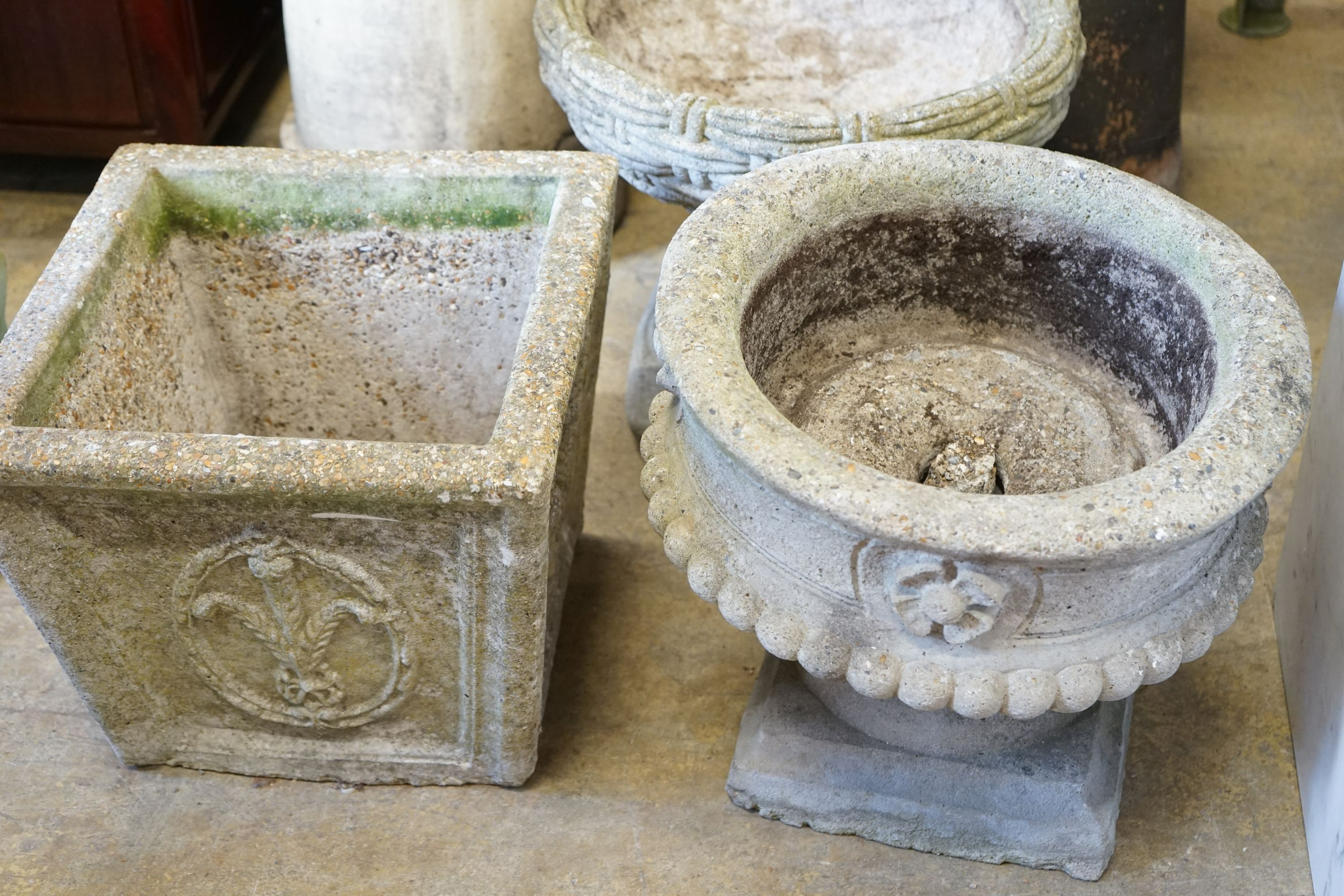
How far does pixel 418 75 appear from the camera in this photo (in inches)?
115

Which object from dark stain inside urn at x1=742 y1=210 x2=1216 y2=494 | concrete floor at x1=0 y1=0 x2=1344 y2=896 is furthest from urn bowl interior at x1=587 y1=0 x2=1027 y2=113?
concrete floor at x1=0 y1=0 x2=1344 y2=896

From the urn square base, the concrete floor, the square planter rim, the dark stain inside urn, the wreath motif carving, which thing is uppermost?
the square planter rim

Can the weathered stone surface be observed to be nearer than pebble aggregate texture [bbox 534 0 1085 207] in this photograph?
No

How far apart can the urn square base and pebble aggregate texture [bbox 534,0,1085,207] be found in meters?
0.86

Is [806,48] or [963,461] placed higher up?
[806,48]

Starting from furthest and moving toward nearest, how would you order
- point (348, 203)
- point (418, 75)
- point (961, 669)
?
point (418, 75)
point (348, 203)
point (961, 669)

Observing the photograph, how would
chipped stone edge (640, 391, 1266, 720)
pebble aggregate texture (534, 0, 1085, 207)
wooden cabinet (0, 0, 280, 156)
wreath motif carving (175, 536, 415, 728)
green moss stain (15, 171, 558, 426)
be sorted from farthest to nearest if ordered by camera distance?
wooden cabinet (0, 0, 280, 156), pebble aggregate texture (534, 0, 1085, 207), green moss stain (15, 171, 558, 426), wreath motif carving (175, 536, 415, 728), chipped stone edge (640, 391, 1266, 720)

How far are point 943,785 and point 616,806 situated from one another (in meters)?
0.49

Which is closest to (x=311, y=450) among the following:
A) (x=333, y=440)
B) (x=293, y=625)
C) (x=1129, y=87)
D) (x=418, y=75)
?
(x=333, y=440)

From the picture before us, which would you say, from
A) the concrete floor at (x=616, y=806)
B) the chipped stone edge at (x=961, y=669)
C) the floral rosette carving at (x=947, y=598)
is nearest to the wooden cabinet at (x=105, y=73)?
the concrete floor at (x=616, y=806)

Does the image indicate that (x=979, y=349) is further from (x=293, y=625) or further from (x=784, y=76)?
(x=293, y=625)

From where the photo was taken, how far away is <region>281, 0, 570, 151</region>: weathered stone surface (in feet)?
9.36

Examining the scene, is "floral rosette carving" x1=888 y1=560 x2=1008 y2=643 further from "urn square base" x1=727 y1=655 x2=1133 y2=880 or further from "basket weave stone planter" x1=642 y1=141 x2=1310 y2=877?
"urn square base" x1=727 y1=655 x2=1133 y2=880

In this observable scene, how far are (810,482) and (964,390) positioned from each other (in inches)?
26.4
